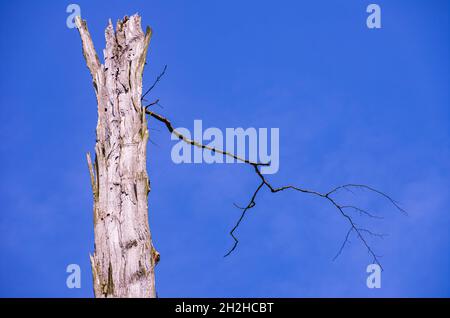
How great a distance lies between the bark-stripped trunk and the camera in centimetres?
317

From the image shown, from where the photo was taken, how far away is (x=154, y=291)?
10.4 feet

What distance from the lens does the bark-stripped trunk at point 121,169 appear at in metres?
3.17

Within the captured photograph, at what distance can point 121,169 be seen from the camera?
347 cm

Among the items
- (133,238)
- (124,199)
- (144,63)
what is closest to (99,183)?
(124,199)

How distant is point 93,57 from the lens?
13.4 feet
